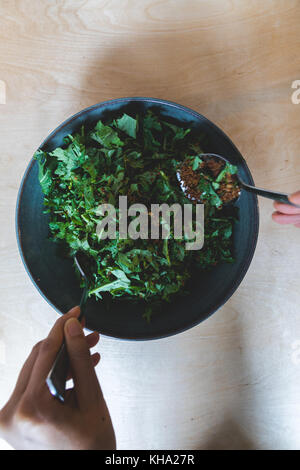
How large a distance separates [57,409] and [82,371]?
81 millimetres

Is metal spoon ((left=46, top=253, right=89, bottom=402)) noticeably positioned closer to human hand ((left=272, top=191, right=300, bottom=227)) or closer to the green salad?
the green salad

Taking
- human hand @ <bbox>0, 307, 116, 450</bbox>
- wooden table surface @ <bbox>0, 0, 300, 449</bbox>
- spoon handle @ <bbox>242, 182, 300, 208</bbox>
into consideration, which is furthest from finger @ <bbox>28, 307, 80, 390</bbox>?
spoon handle @ <bbox>242, 182, 300, 208</bbox>

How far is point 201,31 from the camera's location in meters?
1.02

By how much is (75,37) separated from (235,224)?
0.75m

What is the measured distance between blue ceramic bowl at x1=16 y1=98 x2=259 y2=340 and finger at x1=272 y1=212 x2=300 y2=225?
0.57 feet

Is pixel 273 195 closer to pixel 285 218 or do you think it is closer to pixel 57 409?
pixel 285 218

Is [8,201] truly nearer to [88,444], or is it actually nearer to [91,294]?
[91,294]

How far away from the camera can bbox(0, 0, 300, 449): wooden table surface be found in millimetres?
1010

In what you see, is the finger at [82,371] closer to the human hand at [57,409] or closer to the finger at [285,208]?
the human hand at [57,409]

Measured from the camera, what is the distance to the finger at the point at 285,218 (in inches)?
38.4

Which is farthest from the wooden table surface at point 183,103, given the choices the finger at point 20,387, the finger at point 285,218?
the finger at point 20,387

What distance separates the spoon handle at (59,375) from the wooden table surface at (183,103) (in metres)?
0.33

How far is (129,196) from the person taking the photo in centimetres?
82

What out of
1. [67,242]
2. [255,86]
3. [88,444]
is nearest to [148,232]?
[67,242]
